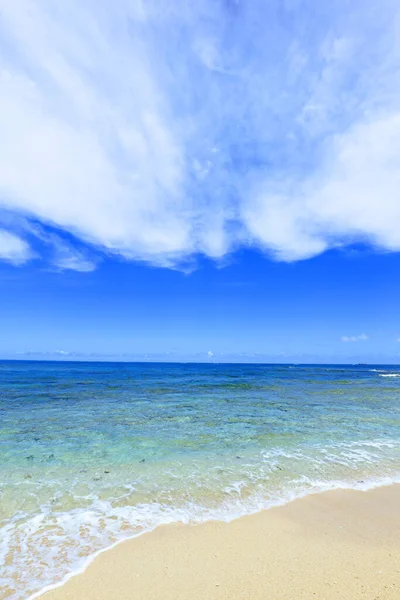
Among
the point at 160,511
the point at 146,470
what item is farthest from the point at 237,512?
the point at 146,470

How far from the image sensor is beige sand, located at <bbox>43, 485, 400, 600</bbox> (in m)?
4.23

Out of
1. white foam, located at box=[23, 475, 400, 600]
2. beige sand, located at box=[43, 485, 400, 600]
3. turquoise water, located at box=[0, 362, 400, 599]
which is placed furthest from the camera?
turquoise water, located at box=[0, 362, 400, 599]

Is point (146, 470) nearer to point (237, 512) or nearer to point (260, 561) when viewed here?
point (237, 512)

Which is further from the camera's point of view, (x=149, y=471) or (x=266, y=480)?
(x=149, y=471)

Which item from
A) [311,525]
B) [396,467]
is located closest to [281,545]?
[311,525]

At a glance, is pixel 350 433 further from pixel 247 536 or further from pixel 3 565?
pixel 3 565

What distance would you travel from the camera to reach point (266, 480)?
8.14 metres

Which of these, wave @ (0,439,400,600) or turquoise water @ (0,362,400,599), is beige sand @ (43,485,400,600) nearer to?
wave @ (0,439,400,600)

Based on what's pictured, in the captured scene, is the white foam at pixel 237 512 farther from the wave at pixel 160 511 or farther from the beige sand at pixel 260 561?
the beige sand at pixel 260 561

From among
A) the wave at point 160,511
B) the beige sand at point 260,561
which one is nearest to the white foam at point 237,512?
the wave at point 160,511

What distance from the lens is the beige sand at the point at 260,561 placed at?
13.9ft

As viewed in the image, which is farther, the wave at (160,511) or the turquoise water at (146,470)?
the turquoise water at (146,470)

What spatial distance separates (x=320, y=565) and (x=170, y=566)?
2289 mm

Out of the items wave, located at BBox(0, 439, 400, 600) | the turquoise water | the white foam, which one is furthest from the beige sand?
the turquoise water
